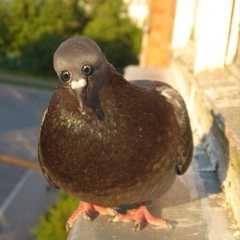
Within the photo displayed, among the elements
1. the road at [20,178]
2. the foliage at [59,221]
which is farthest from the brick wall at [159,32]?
the road at [20,178]

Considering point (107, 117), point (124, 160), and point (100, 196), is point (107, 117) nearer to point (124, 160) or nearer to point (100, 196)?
point (124, 160)

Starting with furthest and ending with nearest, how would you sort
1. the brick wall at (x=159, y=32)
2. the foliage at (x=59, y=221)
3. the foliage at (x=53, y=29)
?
the foliage at (x=53, y=29)
the brick wall at (x=159, y=32)
the foliage at (x=59, y=221)

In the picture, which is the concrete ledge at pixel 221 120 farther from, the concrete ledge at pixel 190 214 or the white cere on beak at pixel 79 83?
the white cere on beak at pixel 79 83

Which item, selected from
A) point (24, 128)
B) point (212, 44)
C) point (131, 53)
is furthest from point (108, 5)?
point (212, 44)

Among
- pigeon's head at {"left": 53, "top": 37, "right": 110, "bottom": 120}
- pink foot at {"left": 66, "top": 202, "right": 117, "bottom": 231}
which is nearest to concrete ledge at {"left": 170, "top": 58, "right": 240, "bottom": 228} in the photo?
pink foot at {"left": 66, "top": 202, "right": 117, "bottom": 231}

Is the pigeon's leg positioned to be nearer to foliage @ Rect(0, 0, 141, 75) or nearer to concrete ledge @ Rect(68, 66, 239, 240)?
concrete ledge @ Rect(68, 66, 239, 240)

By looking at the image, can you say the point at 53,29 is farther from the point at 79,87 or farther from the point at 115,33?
the point at 79,87
